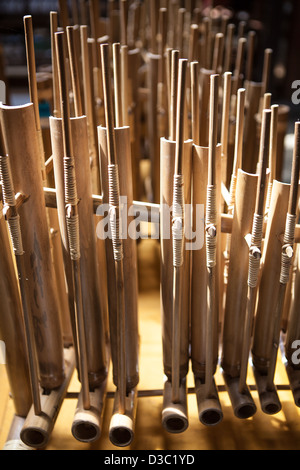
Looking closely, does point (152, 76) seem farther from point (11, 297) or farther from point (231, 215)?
point (11, 297)

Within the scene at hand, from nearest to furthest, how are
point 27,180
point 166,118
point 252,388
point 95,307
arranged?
point 27,180 → point 95,307 → point 252,388 → point 166,118

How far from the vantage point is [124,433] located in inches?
31.6

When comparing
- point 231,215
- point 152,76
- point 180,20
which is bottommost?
point 231,215

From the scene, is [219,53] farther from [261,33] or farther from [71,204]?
[261,33]

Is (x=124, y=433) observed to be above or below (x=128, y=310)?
below

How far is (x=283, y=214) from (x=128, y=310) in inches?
11.4

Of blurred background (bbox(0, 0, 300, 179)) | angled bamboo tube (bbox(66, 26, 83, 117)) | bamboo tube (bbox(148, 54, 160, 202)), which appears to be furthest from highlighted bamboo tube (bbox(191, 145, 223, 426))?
blurred background (bbox(0, 0, 300, 179))

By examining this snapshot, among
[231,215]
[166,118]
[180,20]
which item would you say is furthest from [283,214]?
[180,20]

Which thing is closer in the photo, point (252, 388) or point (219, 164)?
point (219, 164)

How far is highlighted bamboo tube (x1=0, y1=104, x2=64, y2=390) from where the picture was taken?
2.22 feet

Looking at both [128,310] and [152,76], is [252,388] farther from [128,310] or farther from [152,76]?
[152,76]

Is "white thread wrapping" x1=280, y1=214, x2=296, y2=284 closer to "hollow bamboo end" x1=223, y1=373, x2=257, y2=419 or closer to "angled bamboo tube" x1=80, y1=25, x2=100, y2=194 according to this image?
"hollow bamboo end" x1=223, y1=373, x2=257, y2=419

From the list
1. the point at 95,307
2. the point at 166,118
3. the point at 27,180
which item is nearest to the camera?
A: the point at 27,180

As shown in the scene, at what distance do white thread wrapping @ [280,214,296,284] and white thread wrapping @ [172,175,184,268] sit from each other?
0.48 ft
